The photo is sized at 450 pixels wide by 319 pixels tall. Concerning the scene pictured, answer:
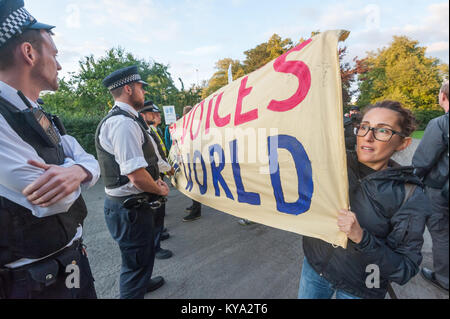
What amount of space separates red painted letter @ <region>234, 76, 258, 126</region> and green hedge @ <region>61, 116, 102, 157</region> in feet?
31.5

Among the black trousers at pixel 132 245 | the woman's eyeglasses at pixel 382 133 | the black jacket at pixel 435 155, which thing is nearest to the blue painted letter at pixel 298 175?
the woman's eyeglasses at pixel 382 133

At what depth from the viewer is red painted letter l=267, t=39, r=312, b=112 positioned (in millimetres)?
1233

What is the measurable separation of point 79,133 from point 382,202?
36.5ft

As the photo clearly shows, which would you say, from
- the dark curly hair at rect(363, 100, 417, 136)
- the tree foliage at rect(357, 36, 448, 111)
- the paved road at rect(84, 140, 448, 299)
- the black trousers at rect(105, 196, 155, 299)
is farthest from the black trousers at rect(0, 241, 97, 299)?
the tree foliage at rect(357, 36, 448, 111)

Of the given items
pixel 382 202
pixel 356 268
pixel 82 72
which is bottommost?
pixel 356 268

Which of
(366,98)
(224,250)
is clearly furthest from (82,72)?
(366,98)

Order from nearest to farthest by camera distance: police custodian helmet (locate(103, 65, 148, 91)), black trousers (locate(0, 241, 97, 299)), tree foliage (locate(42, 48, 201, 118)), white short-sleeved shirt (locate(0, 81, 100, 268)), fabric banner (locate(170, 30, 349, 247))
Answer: white short-sleeved shirt (locate(0, 81, 100, 268)), black trousers (locate(0, 241, 97, 299)), fabric banner (locate(170, 30, 349, 247)), police custodian helmet (locate(103, 65, 148, 91)), tree foliage (locate(42, 48, 201, 118))

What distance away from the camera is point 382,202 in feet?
3.78

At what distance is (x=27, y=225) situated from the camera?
3.26 feet

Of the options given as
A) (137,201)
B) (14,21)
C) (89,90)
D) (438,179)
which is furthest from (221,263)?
(89,90)

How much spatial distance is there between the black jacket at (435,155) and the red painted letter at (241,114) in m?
2.07

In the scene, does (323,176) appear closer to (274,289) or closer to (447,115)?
(274,289)

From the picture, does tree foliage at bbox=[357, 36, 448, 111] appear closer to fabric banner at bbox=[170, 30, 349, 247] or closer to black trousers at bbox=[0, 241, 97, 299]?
fabric banner at bbox=[170, 30, 349, 247]

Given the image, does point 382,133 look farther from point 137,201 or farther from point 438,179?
point 137,201
